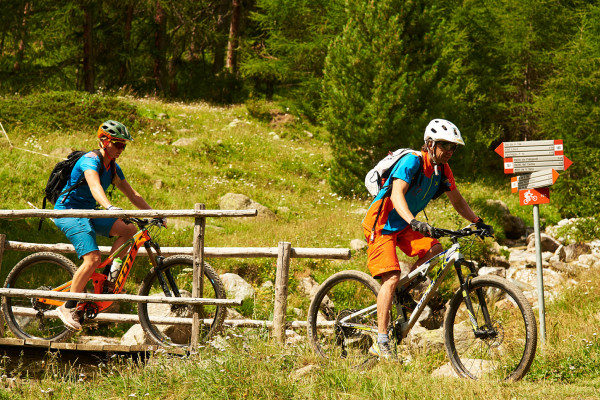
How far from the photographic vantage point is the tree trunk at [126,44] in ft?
92.1

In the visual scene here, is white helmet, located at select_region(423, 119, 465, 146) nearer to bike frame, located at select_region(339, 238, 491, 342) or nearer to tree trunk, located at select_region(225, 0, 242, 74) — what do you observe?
bike frame, located at select_region(339, 238, 491, 342)

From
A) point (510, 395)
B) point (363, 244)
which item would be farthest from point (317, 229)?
point (510, 395)

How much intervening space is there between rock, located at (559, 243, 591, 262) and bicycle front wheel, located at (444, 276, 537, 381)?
10.8 meters

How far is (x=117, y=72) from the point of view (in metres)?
30.3

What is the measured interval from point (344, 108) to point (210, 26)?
15094 mm

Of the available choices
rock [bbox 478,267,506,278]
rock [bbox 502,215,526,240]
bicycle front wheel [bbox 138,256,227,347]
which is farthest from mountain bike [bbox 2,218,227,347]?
rock [bbox 502,215,526,240]

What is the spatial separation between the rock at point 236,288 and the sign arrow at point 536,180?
178 inches

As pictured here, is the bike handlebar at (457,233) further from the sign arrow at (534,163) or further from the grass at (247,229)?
the sign arrow at (534,163)

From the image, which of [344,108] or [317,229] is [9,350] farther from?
[344,108]

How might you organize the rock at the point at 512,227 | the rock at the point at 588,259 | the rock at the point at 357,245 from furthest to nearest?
the rock at the point at 512,227 → the rock at the point at 588,259 → the rock at the point at 357,245

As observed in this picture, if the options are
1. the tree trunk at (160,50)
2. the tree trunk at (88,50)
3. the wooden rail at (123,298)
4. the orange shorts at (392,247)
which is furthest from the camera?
the tree trunk at (160,50)

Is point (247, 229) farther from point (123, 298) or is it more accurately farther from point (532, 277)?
point (123, 298)

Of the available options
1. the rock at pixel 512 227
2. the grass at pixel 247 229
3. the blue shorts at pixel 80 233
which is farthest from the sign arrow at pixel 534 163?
the rock at pixel 512 227

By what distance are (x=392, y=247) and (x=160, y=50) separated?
25.9 m
